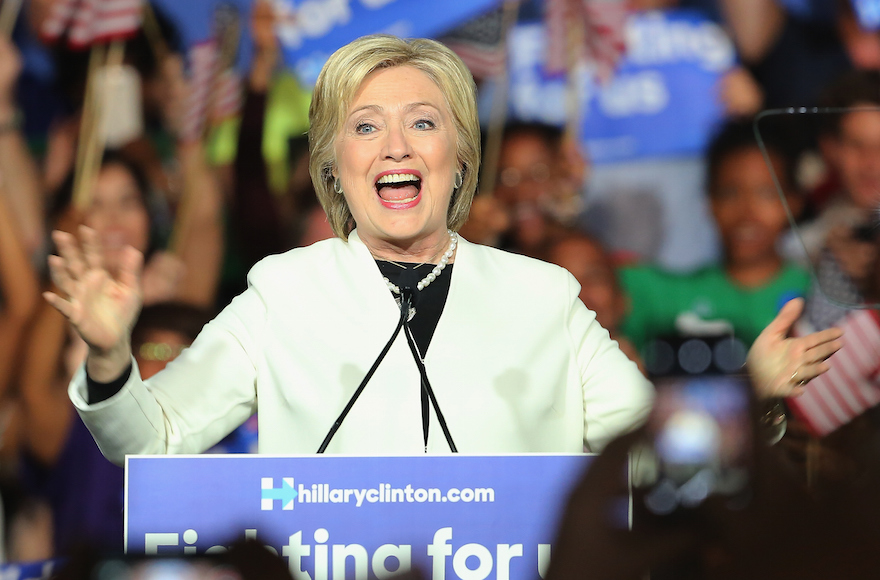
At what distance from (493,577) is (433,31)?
11.8 feet

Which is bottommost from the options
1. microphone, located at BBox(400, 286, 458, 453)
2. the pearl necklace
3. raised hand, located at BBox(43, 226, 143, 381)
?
microphone, located at BBox(400, 286, 458, 453)

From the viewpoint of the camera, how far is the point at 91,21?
4520 millimetres

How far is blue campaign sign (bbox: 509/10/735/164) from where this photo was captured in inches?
174

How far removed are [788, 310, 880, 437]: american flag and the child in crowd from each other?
52 cm

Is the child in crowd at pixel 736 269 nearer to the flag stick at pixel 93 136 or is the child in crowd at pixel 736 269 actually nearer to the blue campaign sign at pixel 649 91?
the blue campaign sign at pixel 649 91

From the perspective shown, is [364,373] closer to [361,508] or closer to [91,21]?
[361,508]

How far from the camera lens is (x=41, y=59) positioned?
4.45m

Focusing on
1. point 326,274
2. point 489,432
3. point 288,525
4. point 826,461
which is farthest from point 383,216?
point 826,461

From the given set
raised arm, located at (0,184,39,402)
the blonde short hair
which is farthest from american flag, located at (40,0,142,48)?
the blonde short hair

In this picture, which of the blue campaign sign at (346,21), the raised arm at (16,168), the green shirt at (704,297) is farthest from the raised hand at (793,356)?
the raised arm at (16,168)

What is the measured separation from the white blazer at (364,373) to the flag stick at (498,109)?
105 inches

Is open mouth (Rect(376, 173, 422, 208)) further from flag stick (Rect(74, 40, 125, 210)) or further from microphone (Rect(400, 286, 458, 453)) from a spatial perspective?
flag stick (Rect(74, 40, 125, 210))

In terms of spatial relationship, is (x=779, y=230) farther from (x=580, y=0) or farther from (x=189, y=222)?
(x=189, y=222)

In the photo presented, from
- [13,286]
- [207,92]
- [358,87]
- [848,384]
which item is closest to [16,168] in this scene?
[13,286]
